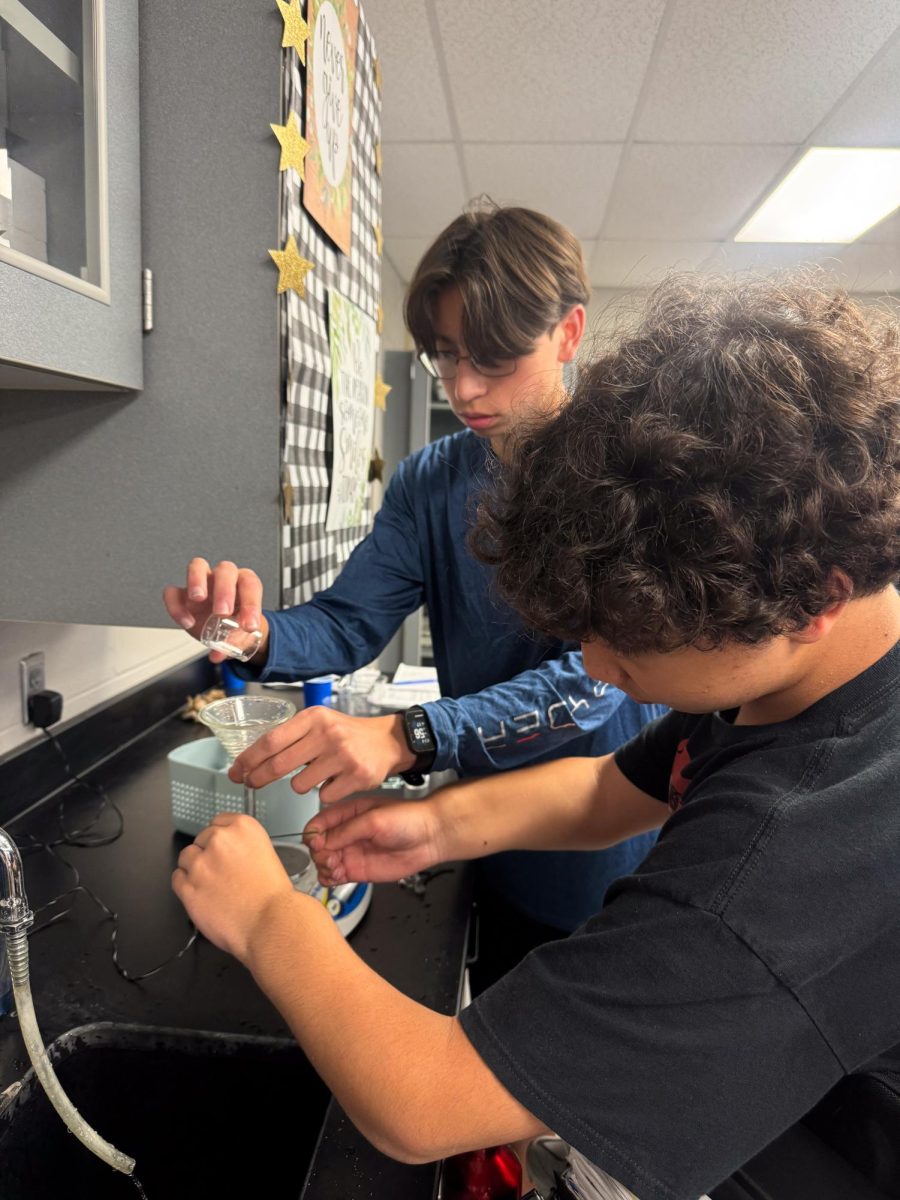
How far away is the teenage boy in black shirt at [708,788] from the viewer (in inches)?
16.9

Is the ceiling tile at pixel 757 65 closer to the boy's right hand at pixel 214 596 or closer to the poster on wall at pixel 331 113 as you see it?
the poster on wall at pixel 331 113

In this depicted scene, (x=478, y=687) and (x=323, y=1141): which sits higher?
(x=478, y=687)

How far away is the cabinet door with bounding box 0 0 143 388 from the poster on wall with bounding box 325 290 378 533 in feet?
1.11

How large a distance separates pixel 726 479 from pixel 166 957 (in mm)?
850

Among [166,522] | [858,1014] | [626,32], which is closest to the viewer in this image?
[858,1014]

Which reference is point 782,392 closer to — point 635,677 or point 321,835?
point 635,677

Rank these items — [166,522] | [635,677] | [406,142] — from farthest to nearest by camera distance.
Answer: [406,142] < [166,522] < [635,677]

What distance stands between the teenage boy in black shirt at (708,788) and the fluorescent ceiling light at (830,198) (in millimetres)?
2738

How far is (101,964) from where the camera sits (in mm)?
856

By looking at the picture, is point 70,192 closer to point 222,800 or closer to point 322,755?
point 322,755

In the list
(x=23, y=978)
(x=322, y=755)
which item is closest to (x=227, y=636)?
(x=322, y=755)

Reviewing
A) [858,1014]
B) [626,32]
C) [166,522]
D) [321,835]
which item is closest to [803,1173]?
[858,1014]

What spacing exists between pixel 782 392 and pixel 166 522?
79cm

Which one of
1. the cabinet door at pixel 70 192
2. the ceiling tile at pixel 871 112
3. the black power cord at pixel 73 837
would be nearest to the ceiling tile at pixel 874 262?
the ceiling tile at pixel 871 112
